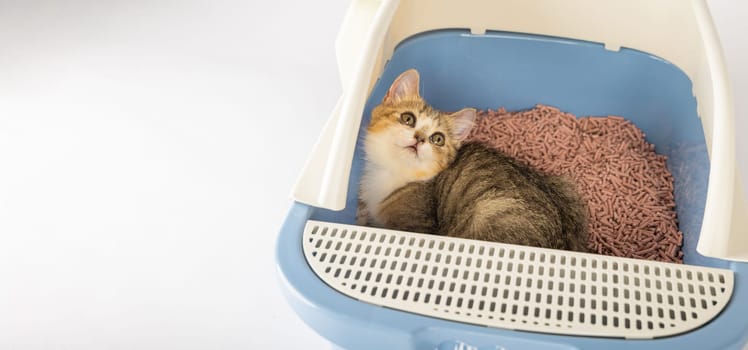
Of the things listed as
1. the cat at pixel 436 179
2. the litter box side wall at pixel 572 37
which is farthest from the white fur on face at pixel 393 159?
the litter box side wall at pixel 572 37

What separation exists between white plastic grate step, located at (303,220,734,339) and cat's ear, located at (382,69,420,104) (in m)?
0.34

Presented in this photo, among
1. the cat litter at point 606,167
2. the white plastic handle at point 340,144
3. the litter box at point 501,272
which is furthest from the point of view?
the cat litter at point 606,167

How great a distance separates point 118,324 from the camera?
1.42 meters

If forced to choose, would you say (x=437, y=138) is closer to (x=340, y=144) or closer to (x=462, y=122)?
(x=462, y=122)

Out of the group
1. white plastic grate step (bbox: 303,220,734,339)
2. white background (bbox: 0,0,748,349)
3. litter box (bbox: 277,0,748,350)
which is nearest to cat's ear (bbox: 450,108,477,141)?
litter box (bbox: 277,0,748,350)

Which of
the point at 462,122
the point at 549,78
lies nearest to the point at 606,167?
the point at 549,78

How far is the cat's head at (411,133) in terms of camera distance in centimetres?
138

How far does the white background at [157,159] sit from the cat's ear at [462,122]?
1.50ft

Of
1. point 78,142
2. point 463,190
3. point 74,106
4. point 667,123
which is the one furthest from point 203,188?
point 667,123

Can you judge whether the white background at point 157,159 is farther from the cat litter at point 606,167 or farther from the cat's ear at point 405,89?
the cat's ear at point 405,89

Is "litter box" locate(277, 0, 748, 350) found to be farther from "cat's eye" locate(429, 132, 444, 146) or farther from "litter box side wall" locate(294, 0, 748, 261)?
"cat's eye" locate(429, 132, 444, 146)

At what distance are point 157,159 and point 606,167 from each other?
1039 mm

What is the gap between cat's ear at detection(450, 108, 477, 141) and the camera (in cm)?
142

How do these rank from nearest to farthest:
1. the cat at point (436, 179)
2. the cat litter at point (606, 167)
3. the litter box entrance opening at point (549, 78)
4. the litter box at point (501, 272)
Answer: the litter box at point (501, 272) → the cat at point (436, 179) → the cat litter at point (606, 167) → the litter box entrance opening at point (549, 78)
